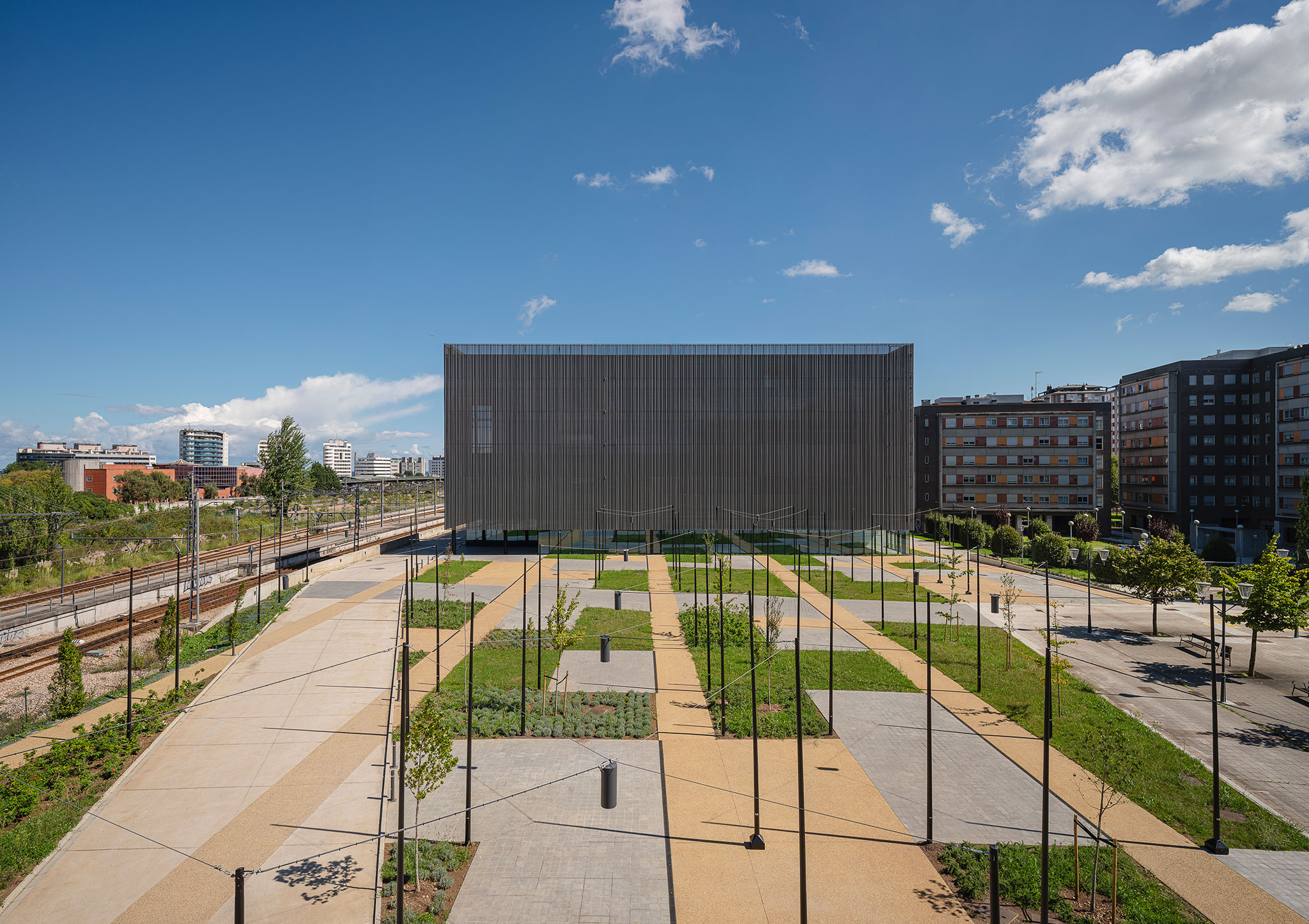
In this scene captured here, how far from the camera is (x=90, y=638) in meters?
25.9

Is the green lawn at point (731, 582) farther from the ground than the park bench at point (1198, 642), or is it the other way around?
the green lawn at point (731, 582)

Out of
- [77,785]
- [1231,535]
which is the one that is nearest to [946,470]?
[1231,535]

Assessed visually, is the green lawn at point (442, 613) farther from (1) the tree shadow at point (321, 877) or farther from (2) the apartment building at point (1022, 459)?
(2) the apartment building at point (1022, 459)

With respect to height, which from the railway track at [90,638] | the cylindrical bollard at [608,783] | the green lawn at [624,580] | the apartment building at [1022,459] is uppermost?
the apartment building at [1022,459]

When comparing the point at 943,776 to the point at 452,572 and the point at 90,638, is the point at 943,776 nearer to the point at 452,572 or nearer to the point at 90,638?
the point at 452,572

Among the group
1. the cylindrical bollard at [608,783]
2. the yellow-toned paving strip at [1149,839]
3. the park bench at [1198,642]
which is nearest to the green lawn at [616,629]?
the yellow-toned paving strip at [1149,839]

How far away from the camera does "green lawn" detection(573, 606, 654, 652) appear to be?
905 inches

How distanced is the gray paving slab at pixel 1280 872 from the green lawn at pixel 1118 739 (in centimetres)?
23

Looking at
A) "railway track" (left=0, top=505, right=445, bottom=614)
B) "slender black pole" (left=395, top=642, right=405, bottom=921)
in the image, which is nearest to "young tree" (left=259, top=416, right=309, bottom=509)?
"railway track" (left=0, top=505, right=445, bottom=614)

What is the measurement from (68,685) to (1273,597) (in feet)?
131

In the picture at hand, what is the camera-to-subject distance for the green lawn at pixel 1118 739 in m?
11.3

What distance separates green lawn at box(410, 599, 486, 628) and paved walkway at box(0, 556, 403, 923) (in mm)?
10060

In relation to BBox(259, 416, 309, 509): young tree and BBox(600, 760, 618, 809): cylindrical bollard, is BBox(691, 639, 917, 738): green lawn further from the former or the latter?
BBox(259, 416, 309, 509): young tree

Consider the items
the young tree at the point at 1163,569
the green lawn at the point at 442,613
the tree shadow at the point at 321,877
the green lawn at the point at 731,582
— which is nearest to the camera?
the tree shadow at the point at 321,877
